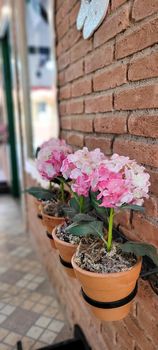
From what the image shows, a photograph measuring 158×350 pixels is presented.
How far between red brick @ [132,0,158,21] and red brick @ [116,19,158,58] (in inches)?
0.9

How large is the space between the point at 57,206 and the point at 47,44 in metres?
2.03

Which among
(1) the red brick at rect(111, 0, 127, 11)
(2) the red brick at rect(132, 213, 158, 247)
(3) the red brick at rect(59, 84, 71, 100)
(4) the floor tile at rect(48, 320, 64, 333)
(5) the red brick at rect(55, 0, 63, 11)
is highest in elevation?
(5) the red brick at rect(55, 0, 63, 11)

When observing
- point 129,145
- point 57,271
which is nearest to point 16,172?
point 57,271

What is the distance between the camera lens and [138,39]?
720mm

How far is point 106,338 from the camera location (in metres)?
1.12

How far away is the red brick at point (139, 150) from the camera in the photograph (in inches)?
27.9

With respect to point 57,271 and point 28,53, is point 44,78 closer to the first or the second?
point 28,53

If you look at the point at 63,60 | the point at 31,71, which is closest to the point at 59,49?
the point at 63,60

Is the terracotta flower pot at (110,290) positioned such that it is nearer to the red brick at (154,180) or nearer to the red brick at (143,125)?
the red brick at (154,180)

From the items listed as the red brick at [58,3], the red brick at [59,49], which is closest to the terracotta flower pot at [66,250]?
the red brick at [59,49]

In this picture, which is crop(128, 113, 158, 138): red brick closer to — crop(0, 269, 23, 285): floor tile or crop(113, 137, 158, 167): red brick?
crop(113, 137, 158, 167): red brick

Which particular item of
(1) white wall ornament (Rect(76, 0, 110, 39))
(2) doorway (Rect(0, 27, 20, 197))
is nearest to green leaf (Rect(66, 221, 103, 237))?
(1) white wall ornament (Rect(76, 0, 110, 39))

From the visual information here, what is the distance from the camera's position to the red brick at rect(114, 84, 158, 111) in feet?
2.22

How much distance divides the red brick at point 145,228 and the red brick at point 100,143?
0.83 feet
